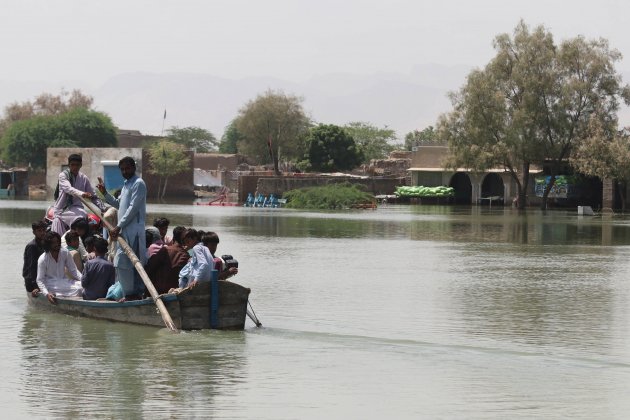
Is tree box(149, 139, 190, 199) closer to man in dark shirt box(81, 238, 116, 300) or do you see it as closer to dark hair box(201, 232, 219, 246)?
man in dark shirt box(81, 238, 116, 300)

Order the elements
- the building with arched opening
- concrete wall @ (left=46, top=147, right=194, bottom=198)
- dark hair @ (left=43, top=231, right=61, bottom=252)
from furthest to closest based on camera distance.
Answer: concrete wall @ (left=46, top=147, right=194, bottom=198), the building with arched opening, dark hair @ (left=43, top=231, right=61, bottom=252)

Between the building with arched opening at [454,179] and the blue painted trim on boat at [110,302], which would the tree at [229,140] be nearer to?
the building with arched opening at [454,179]

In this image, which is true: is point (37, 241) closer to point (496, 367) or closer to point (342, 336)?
point (342, 336)

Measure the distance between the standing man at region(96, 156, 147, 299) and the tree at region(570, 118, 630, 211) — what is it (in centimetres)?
5120

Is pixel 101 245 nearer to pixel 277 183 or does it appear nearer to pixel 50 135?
pixel 277 183

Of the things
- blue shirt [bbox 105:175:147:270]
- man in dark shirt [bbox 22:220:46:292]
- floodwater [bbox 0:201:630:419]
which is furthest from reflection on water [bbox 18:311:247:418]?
blue shirt [bbox 105:175:147:270]

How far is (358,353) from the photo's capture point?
1304cm

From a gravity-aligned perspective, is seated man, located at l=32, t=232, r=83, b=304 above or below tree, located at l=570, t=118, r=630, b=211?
below

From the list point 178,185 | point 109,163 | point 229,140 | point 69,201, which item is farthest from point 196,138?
point 69,201

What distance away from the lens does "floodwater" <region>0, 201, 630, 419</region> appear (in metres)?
10.3

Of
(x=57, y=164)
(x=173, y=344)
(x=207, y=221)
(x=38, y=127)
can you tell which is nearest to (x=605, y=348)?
(x=173, y=344)

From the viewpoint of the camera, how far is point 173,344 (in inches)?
520

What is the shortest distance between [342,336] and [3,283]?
8194 mm

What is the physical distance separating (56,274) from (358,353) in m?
4.80
